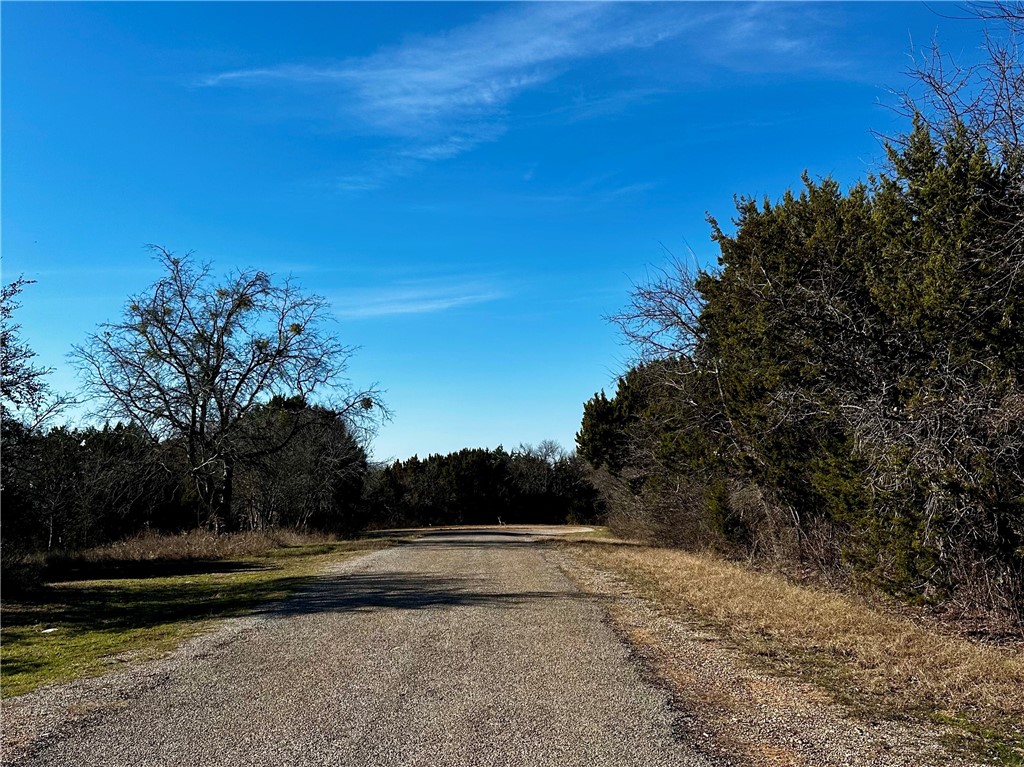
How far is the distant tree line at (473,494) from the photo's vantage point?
2318 inches

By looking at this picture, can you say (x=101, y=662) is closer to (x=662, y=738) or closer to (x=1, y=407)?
(x=662, y=738)

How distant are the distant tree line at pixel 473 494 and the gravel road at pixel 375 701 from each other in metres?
46.7

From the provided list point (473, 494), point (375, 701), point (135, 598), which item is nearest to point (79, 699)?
point (375, 701)

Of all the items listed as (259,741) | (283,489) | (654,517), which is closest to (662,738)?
(259,741)

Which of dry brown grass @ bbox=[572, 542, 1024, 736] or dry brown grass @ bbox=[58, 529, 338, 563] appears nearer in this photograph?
dry brown grass @ bbox=[572, 542, 1024, 736]

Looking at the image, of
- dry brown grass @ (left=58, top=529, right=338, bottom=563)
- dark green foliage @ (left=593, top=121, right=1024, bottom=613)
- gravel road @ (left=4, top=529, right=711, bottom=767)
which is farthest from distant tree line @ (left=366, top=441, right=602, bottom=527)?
gravel road @ (left=4, top=529, right=711, bottom=767)

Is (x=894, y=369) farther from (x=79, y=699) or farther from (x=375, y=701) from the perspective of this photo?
(x=79, y=699)

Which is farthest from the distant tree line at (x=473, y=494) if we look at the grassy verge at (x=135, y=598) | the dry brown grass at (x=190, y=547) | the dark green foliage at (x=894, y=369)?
the dark green foliage at (x=894, y=369)

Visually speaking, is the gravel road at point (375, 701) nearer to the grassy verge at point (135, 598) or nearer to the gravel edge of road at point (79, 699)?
the gravel edge of road at point (79, 699)

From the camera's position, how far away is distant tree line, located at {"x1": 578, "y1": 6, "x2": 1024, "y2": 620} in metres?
7.65

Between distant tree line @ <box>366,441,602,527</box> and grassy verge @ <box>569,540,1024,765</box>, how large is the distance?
142 feet

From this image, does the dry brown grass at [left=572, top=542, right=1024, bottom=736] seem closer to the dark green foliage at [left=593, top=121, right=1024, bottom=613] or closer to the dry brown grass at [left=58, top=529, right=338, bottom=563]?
the dark green foliage at [left=593, top=121, right=1024, bottom=613]

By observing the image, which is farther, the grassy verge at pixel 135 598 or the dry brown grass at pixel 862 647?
the grassy verge at pixel 135 598

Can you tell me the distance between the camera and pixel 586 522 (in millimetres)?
58656
